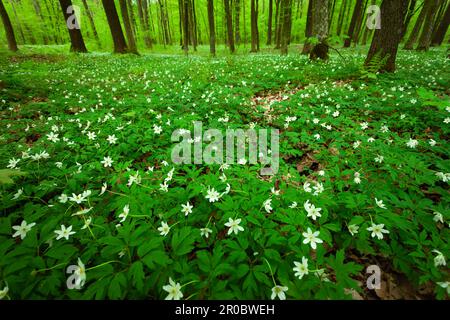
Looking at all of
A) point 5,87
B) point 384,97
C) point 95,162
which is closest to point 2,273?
point 95,162

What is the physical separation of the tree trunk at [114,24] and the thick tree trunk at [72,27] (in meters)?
2.26

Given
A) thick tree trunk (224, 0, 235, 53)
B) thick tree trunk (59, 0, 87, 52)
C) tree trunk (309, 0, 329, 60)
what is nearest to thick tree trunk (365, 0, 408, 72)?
tree trunk (309, 0, 329, 60)

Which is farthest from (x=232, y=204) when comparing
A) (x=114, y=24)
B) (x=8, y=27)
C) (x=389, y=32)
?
(x=8, y=27)

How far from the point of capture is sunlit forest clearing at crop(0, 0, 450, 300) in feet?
5.52

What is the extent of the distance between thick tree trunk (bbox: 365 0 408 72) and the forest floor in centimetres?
202

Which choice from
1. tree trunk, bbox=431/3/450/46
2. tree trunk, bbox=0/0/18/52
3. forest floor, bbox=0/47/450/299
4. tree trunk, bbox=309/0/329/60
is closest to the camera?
forest floor, bbox=0/47/450/299

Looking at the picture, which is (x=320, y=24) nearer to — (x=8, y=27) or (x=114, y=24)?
(x=114, y=24)

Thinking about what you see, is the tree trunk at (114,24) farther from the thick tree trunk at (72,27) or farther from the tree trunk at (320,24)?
the tree trunk at (320,24)

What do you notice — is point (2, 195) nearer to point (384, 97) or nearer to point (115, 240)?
point (115, 240)

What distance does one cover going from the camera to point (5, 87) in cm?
629

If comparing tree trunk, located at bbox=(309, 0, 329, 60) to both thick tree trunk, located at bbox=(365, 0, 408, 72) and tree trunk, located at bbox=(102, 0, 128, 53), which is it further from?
tree trunk, located at bbox=(102, 0, 128, 53)

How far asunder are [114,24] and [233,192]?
658 inches

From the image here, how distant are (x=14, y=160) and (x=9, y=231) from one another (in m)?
1.61
